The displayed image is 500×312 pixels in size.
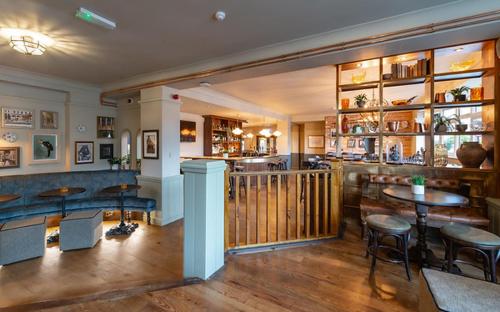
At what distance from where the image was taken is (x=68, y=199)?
4172mm

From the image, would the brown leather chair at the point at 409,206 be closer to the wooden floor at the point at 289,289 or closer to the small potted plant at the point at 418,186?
the small potted plant at the point at 418,186

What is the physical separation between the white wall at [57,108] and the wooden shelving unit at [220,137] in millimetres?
3340

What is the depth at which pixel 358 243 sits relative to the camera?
9.97ft

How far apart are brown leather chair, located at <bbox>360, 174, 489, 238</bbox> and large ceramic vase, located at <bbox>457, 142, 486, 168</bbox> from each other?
0.93ft

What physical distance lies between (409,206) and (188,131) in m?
6.70

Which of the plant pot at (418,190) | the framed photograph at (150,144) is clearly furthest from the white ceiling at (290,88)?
the plant pot at (418,190)

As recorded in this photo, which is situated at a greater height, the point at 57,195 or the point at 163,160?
the point at 163,160

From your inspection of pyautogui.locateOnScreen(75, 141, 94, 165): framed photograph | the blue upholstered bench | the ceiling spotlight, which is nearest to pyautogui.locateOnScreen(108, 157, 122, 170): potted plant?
pyautogui.locateOnScreen(75, 141, 94, 165): framed photograph

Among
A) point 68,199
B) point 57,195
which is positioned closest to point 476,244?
point 57,195

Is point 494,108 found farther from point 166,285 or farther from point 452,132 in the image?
point 166,285

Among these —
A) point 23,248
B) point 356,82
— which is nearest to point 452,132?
point 356,82

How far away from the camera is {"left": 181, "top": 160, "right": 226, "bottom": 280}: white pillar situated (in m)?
2.07

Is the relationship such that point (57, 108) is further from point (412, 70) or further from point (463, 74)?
point (463, 74)

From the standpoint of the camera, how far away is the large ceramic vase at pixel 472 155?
9.29ft
